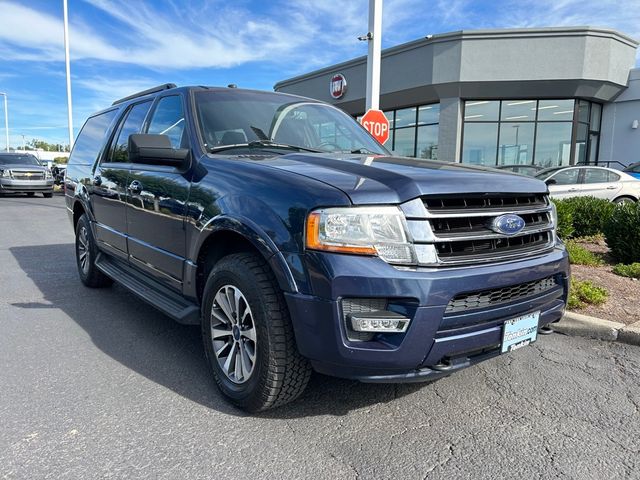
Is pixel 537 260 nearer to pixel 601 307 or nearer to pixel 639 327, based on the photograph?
pixel 639 327

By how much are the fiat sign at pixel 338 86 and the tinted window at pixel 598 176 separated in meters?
12.1

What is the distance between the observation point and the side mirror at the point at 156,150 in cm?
323

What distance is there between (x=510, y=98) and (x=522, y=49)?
6.34ft

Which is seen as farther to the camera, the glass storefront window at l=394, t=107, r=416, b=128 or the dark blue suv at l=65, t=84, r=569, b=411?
the glass storefront window at l=394, t=107, r=416, b=128

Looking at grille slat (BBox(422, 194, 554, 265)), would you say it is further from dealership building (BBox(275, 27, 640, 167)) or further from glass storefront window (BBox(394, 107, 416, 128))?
glass storefront window (BBox(394, 107, 416, 128))

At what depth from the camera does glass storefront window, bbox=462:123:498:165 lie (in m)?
19.6

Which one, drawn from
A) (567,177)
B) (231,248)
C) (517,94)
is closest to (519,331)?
(231,248)

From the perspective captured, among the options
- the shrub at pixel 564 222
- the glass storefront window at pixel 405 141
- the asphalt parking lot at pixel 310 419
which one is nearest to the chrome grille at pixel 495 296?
→ the asphalt parking lot at pixel 310 419

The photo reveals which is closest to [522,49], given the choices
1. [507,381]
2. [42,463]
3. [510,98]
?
[510,98]

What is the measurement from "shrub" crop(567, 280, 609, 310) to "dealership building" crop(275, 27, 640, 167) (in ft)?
49.4

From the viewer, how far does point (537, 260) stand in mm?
2807

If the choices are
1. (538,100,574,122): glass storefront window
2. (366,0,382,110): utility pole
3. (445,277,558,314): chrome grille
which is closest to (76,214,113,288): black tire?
(445,277,558,314): chrome grille

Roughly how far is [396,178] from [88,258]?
4226 millimetres

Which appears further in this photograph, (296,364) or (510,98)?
(510,98)
